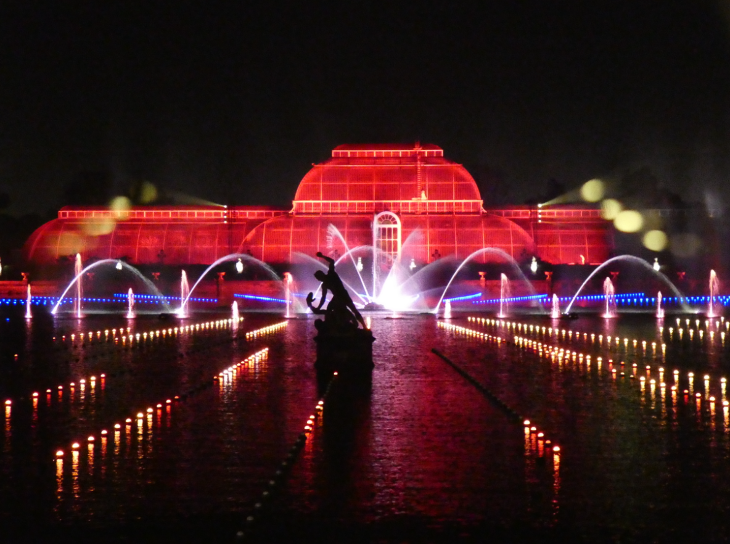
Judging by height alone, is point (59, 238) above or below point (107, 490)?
above

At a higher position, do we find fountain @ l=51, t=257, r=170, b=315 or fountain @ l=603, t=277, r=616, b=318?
fountain @ l=51, t=257, r=170, b=315

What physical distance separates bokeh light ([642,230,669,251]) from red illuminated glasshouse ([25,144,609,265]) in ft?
15.8

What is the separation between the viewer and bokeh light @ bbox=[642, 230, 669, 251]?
9575 cm

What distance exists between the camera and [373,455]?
14.8 metres

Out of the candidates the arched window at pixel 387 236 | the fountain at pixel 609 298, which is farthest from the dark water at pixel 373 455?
the arched window at pixel 387 236

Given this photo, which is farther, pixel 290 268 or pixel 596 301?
pixel 290 268

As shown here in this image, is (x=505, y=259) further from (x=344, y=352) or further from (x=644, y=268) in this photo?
(x=344, y=352)

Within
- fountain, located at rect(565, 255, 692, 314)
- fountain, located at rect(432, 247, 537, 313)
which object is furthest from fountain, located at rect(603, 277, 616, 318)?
fountain, located at rect(432, 247, 537, 313)

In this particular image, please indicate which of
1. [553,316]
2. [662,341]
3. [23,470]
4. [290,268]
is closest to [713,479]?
[23,470]

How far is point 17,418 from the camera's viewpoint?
18.6m

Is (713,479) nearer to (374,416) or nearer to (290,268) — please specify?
(374,416)

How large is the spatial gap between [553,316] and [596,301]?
20.4 meters

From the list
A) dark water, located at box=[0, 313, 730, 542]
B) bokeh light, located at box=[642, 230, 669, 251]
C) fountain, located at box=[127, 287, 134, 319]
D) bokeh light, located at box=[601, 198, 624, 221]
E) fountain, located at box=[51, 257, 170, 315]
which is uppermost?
bokeh light, located at box=[601, 198, 624, 221]

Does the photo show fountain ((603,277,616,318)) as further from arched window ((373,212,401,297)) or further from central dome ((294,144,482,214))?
central dome ((294,144,482,214))
